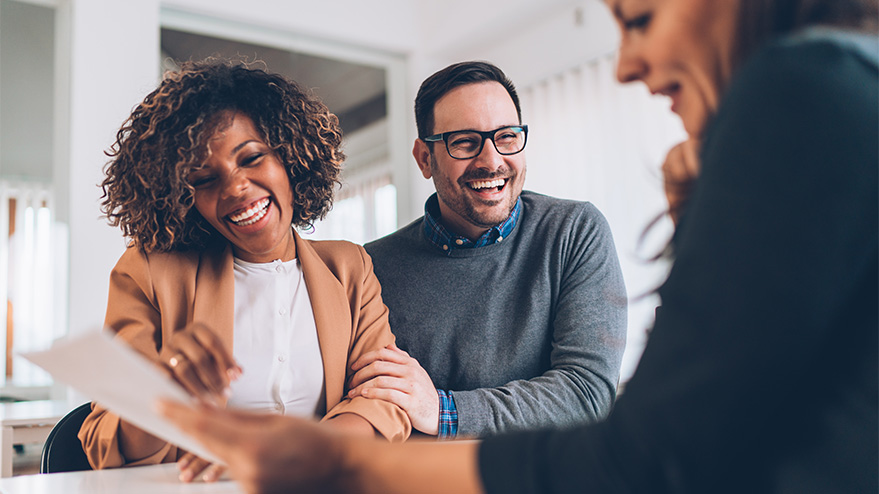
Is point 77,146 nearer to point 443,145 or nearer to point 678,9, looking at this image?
point 443,145

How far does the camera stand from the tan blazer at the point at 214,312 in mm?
1195

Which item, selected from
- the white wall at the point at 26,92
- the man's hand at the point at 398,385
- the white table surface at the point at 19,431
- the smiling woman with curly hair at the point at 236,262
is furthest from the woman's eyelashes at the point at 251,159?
the white wall at the point at 26,92

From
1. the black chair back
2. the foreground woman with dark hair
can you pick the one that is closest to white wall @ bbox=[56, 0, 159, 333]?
the black chair back

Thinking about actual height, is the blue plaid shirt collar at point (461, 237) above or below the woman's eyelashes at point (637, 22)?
below

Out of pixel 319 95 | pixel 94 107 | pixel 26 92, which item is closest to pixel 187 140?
pixel 319 95

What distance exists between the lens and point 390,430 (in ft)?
4.06

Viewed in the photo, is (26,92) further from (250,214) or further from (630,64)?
(630,64)

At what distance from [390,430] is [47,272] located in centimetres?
292

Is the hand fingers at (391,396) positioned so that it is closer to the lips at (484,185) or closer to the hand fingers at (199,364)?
the hand fingers at (199,364)

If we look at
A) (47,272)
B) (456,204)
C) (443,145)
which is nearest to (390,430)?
(456,204)

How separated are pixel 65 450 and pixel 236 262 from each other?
0.48m

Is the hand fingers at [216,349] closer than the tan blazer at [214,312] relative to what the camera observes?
Yes

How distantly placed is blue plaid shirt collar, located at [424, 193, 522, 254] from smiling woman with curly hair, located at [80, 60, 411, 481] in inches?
16.1

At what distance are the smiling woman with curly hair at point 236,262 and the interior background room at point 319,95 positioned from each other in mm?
1792
